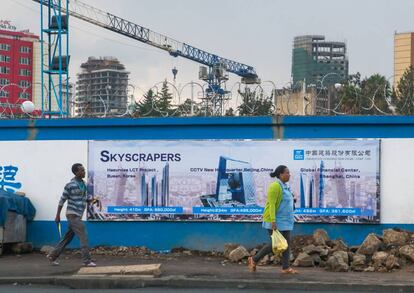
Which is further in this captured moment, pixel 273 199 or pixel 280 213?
pixel 280 213

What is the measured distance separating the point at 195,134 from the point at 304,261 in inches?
142

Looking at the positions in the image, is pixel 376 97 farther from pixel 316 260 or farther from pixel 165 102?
pixel 165 102

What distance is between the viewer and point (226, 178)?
1288 cm

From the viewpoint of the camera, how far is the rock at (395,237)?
11.5 meters

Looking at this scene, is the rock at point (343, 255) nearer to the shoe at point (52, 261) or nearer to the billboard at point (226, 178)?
the billboard at point (226, 178)

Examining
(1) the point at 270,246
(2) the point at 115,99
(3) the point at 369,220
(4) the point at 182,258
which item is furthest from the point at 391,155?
(2) the point at 115,99

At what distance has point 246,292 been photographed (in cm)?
922

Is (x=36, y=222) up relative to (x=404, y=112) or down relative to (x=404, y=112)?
down

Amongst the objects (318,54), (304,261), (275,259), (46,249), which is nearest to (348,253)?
(304,261)

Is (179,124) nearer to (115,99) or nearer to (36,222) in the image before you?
(115,99)

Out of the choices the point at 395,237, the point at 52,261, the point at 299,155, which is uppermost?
the point at 299,155

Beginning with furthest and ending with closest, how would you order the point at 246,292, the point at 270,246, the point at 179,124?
the point at 179,124 → the point at 270,246 → the point at 246,292

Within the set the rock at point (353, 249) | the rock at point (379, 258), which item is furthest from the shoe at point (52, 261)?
the rock at point (379, 258)

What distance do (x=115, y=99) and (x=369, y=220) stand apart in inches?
230
